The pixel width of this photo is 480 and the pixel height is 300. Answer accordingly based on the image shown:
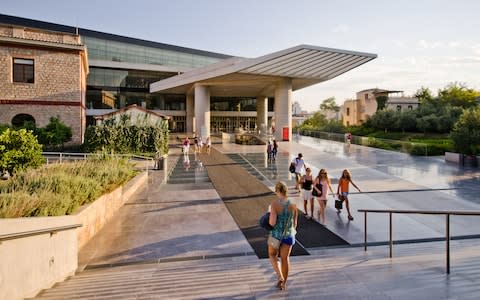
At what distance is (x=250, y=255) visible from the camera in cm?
683

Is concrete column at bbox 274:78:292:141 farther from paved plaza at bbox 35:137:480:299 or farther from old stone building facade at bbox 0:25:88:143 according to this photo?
paved plaza at bbox 35:137:480:299

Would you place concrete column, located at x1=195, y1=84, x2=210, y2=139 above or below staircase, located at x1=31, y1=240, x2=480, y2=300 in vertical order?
above

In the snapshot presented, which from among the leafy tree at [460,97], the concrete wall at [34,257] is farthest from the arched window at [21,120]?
the leafy tree at [460,97]

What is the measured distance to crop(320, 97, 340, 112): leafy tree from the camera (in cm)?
9794

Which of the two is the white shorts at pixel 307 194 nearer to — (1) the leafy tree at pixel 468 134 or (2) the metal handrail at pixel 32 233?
(2) the metal handrail at pixel 32 233

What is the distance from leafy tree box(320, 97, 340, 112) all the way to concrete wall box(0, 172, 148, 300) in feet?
313

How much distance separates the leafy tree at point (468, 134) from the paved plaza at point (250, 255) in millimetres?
7008

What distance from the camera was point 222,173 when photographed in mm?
17094

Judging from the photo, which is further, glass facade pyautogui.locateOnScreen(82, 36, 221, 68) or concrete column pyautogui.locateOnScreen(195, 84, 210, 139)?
glass facade pyautogui.locateOnScreen(82, 36, 221, 68)

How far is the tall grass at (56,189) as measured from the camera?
209 inches

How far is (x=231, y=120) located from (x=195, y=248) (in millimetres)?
59130

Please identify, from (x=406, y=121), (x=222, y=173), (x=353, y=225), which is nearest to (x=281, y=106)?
(x=406, y=121)

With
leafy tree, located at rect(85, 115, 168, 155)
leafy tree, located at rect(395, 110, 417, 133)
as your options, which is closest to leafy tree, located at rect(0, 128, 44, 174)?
leafy tree, located at rect(85, 115, 168, 155)

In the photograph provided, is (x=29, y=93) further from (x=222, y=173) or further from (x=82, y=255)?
(x=82, y=255)
